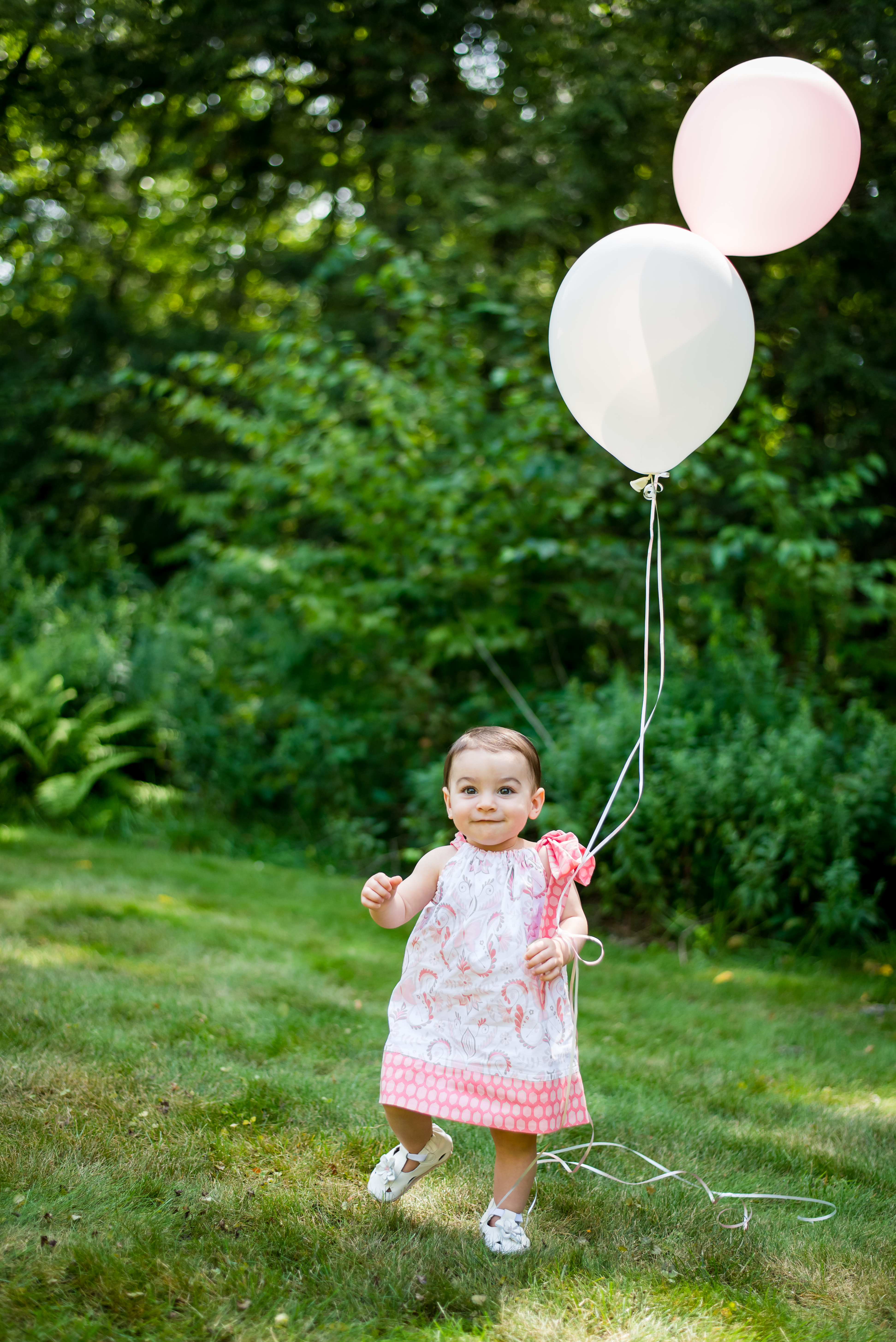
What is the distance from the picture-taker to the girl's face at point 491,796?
7.38ft

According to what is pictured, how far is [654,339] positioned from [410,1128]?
185cm

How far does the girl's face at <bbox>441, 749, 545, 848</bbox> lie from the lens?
2.25 meters

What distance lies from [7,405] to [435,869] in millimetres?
7890

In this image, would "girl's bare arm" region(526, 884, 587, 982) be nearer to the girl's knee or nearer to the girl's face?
the girl's face

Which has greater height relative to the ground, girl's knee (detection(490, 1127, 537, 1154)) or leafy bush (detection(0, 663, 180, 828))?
girl's knee (detection(490, 1127, 537, 1154))

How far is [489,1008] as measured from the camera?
2.17m

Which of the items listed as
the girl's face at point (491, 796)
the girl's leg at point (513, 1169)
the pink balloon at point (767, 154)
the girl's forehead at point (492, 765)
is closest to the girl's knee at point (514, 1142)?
the girl's leg at point (513, 1169)

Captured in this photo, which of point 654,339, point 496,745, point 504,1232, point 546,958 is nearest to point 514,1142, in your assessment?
point 504,1232

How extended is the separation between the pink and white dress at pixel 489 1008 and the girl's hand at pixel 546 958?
35 mm

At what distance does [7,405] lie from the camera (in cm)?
872

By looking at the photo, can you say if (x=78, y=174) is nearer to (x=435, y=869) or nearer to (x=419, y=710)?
(x=419, y=710)

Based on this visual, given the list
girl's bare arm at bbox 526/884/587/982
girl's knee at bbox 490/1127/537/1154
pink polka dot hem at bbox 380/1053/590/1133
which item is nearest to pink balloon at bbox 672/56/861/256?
girl's bare arm at bbox 526/884/587/982

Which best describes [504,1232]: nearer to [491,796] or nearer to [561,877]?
[561,877]

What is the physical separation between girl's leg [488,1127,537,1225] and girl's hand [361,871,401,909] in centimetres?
52
